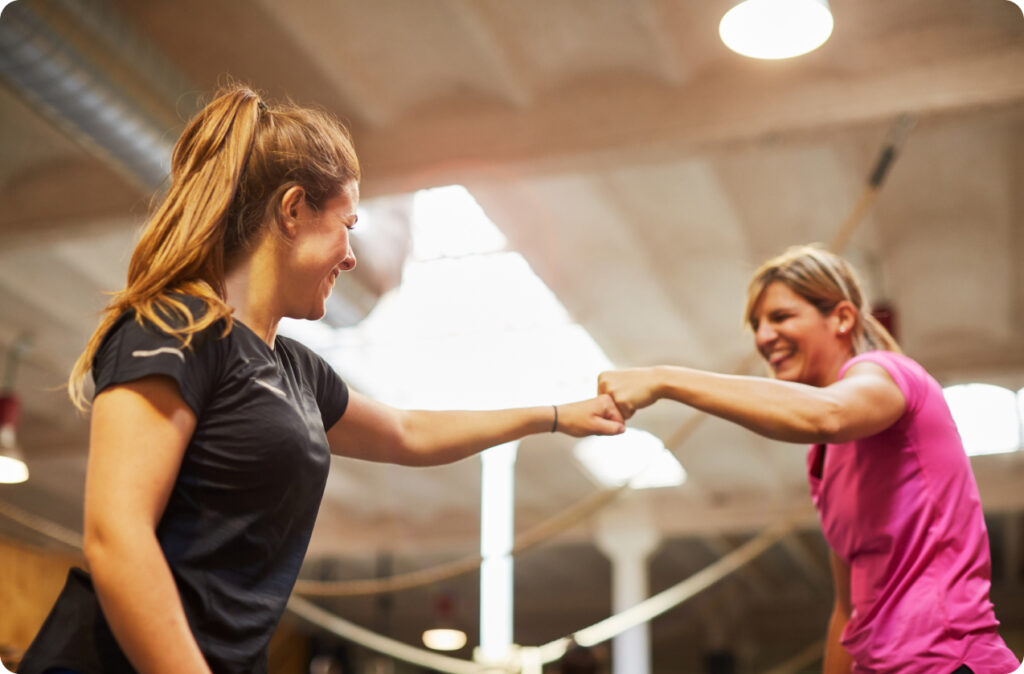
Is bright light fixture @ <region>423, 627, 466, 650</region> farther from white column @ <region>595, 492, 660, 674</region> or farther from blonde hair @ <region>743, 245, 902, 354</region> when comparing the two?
blonde hair @ <region>743, 245, 902, 354</region>

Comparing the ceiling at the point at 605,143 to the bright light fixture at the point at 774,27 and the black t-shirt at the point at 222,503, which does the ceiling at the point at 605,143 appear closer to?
the bright light fixture at the point at 774,27

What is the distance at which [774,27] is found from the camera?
3.17 m

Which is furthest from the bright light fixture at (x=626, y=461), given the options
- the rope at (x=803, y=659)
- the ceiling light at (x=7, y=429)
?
the ceiling light at (x=7, y=429)

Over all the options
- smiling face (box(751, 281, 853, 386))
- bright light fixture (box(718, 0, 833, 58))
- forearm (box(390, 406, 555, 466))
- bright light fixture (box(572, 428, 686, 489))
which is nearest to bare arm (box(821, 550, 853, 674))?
smiling face (box(751, 281, 853, 386))

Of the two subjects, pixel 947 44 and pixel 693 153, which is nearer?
pixel 947 44

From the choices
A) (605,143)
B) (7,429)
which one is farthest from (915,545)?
(7,429)

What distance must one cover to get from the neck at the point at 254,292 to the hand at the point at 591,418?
770 mm

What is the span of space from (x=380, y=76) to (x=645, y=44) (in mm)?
1022

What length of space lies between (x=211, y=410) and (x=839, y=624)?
1375 mm

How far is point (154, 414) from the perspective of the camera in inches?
43.8

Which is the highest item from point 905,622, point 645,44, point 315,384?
point 645,44

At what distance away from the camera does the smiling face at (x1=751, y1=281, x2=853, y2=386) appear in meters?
2.06

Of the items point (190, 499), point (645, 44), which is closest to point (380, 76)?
point (645, 44)

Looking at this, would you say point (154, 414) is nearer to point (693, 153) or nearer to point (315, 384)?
point (315, 384)
